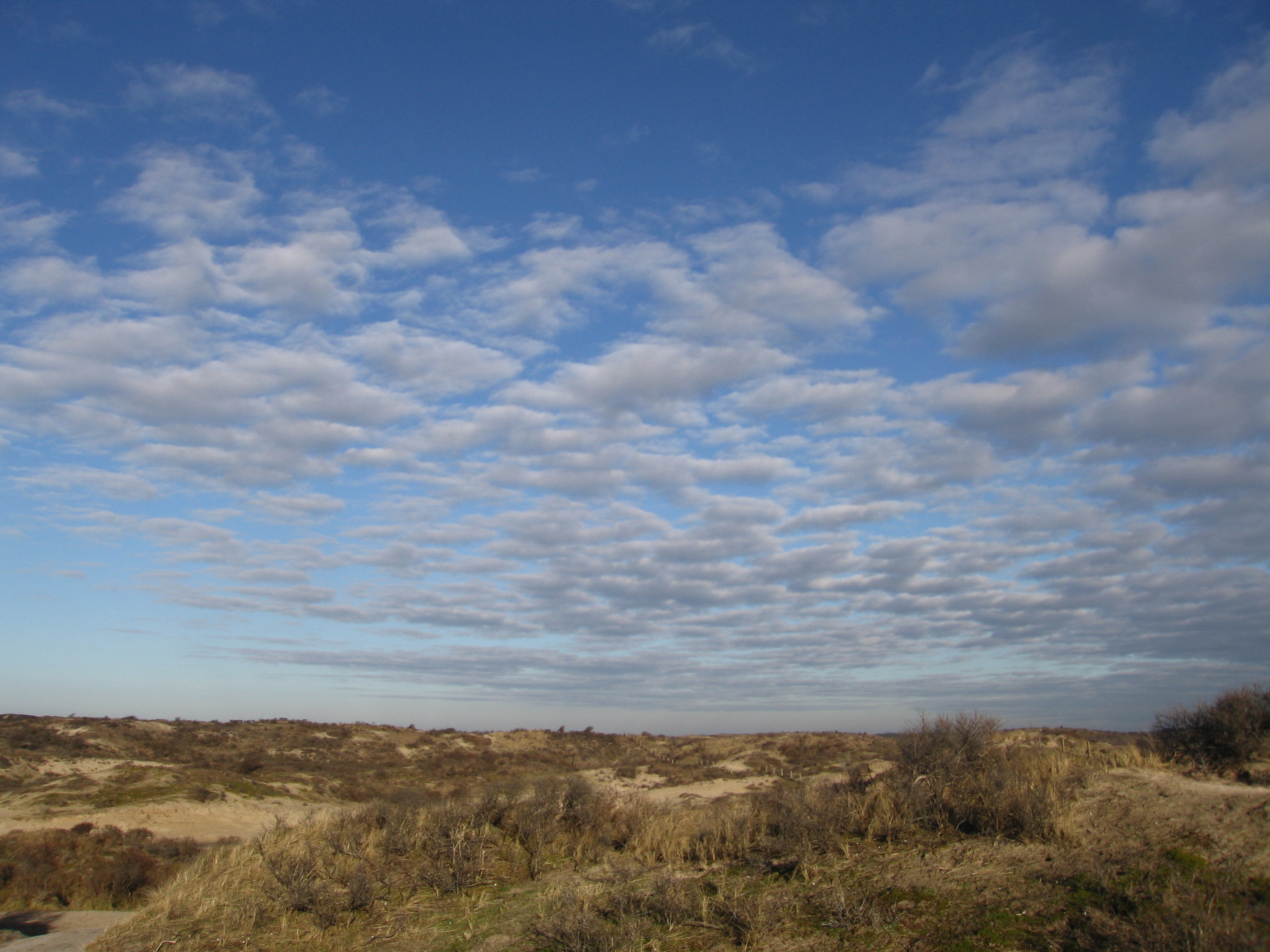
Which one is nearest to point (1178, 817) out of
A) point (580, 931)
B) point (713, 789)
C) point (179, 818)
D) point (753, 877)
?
point (753, 877)

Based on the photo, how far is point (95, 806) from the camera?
83.0 ft

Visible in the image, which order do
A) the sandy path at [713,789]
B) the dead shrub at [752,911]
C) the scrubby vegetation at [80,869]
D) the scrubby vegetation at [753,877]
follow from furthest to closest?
the sandy path at [713,789] → the scrubby vegetation at [80,869] → the dead shrub at [752,911] → the scrubby vegetation at [753,877]

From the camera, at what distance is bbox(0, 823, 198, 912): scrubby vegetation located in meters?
15.5

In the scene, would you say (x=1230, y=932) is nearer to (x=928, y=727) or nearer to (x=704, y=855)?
(x=704, y=855)

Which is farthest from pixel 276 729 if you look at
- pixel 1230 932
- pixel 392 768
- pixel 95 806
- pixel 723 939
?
pixel 1230 932

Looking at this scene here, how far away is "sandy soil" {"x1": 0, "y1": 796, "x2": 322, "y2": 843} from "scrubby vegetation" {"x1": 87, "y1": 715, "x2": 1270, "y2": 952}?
1350cm

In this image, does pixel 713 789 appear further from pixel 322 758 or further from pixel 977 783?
pixel 322 758

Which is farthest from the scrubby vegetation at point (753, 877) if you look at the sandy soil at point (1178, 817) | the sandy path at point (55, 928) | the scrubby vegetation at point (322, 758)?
the scrubby vegetation at point (322, 758)

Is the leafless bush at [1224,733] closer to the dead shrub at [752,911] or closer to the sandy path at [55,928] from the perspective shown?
the dead shrub at [752,911]

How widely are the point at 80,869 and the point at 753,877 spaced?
58.4 ft

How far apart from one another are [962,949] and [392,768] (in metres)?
40.8

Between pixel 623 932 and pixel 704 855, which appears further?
pixel 704 855

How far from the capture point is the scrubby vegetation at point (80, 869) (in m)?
15.5

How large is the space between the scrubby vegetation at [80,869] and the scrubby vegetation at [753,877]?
19.0 ft
